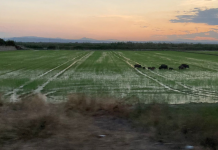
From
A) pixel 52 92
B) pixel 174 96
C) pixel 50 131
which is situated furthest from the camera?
pixel 52 92

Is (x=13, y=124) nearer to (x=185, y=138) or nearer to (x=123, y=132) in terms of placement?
(x=123, y=132)

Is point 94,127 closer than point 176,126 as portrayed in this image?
No

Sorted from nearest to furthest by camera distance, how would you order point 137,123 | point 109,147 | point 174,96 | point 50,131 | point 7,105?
point 109,147
point 50,131
point 137,123
point 7,105
point 174,96

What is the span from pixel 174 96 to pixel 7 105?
309 inches

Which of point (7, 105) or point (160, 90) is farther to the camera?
point (160, 90)

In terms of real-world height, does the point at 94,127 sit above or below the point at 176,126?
below

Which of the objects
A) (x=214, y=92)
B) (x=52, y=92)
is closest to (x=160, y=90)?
(x=214, y=92)

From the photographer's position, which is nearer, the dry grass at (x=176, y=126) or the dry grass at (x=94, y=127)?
the dry grass at (x=94, y=127)

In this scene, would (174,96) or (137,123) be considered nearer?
(137,123)

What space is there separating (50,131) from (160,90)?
931 centimetres

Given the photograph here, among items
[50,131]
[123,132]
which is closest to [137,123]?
[123,132]

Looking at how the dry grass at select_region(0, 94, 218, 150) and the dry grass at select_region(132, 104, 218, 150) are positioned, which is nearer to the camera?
the dry grass at select_region(0, 94, 218, 150)

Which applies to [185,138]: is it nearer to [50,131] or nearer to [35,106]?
[50,131]

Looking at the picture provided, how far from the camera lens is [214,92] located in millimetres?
14352
